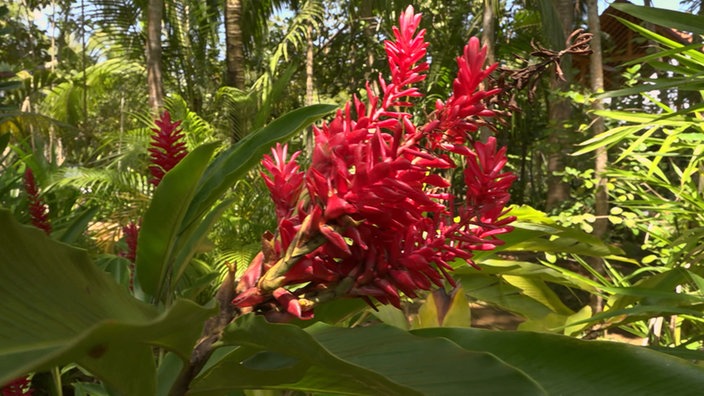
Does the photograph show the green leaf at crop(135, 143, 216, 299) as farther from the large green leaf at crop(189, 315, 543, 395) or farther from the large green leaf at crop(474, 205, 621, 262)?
the large green leaf at crop(474, 205, 621, 262)

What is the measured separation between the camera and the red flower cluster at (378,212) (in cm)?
53

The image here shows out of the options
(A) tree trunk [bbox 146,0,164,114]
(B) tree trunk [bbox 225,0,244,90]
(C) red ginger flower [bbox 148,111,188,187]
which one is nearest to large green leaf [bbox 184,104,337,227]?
(C) red ginger flower [bbox 148,111,188,187]

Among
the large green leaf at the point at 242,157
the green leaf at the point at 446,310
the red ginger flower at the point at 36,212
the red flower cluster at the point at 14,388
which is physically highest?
the large green leaf at the point at 242,157

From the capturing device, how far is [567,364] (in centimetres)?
51

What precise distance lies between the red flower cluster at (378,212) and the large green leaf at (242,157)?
0.07 meters

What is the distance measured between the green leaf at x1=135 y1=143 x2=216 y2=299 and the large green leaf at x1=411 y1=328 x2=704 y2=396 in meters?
0.38

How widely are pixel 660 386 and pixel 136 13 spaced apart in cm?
883

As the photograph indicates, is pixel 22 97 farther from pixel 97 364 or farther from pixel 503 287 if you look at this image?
pixel 97 364

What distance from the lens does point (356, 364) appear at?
1.42ft

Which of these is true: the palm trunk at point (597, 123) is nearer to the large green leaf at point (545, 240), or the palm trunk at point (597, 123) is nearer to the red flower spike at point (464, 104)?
the large green leaf at point (545, 240)

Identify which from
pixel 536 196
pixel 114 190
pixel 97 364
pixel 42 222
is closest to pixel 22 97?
pixel 114 190

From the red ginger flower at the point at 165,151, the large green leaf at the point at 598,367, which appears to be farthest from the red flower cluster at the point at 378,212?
the red ginger flower at the point at 165,151

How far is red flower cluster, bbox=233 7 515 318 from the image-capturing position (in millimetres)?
526

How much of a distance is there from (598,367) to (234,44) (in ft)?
20.0
